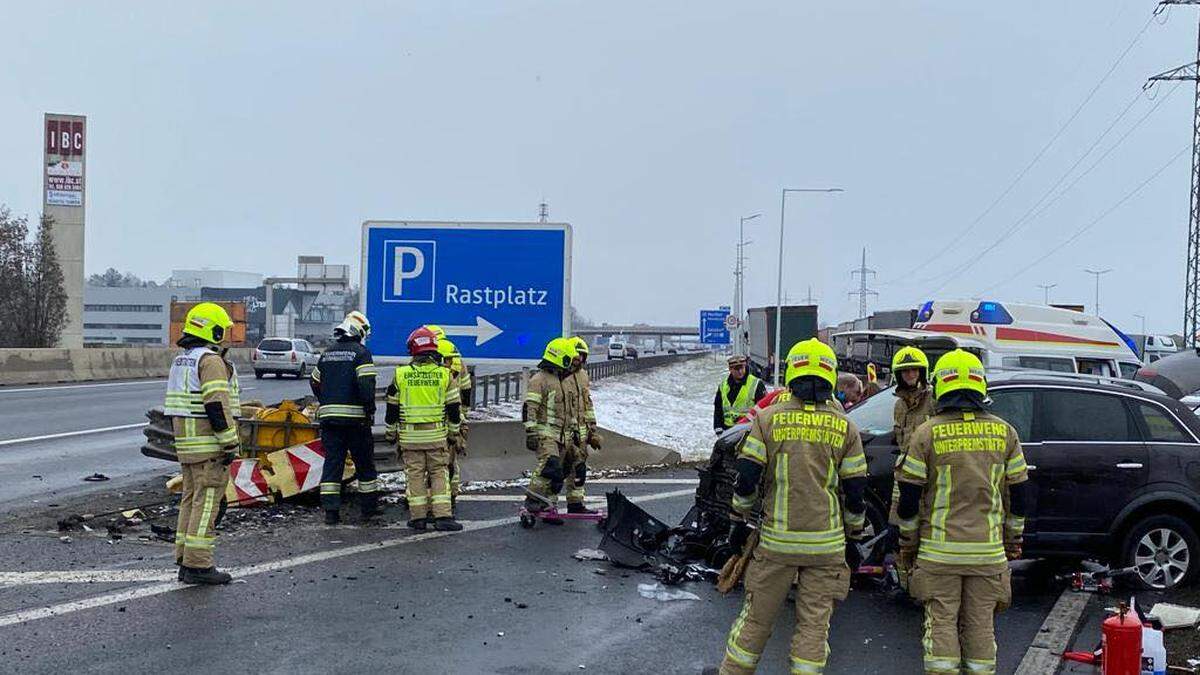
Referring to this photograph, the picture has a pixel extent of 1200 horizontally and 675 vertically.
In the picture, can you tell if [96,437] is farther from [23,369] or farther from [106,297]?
[106,297]

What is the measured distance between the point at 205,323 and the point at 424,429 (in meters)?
2.50

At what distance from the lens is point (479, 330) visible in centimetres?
1448

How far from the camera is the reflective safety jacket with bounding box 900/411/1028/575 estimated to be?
5.26 m

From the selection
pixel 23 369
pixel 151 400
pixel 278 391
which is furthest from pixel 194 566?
Result: pixel 23 369

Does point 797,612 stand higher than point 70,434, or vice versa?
point 797,612

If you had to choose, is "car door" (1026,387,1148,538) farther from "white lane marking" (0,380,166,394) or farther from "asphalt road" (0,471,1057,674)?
"white lane marking" (0,380,166,394)

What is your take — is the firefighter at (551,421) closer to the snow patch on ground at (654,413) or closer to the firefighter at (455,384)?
the firefighter at (455,384)

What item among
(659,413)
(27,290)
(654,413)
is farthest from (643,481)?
(27,290)

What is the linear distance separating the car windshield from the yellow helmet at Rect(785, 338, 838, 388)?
3202mm

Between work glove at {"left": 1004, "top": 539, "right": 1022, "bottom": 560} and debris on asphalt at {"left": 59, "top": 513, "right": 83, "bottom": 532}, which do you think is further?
debris on asphalt at {"left": 59, "top": 513, "right": 83, "bottom": 532}

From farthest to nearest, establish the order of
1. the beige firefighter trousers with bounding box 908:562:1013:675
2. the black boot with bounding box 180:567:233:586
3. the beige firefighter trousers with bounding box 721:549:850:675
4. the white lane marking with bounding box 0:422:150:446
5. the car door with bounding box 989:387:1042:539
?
the white lane marking with bounding box 0:422:150:446 < the car door with bounding box 989:387:1042:539 < the black boot with bounding box 180:567:233:586 < the beige firefighter trousers with bounding box 908:562:1013:675 < the beige firefighter trousers with bounding box 721:549:850:675

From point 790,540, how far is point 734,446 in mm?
3263

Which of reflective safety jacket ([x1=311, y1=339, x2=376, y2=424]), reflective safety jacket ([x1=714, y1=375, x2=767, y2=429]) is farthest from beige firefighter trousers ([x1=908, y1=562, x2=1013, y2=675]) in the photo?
reflective safety jacket ([x1=714, y1=375, x2=767, y2=429])

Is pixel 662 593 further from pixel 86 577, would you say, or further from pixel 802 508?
pixel 86 577
